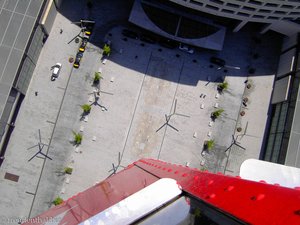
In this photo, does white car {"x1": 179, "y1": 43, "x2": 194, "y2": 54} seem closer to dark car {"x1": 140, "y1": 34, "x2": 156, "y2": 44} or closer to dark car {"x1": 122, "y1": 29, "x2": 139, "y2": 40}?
dark car {"x1": 140, "y1": 34, "x2": 156, "y2": 44}

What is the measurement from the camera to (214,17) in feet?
176

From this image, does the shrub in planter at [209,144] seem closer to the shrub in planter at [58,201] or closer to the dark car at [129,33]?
the dark car at [129,33]

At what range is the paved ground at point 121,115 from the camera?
Result: 48.6 metres

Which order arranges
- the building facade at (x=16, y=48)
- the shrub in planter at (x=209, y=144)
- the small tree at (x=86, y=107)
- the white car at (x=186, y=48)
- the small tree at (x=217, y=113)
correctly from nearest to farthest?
the building facade at (x=16, y=48), the small tree at (x=86, y=107), the shrub in planter at (x=209, y=144), the small tree at (x=217, y=113), the white car at (x=186, y=48)

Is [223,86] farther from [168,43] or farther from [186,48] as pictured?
[168,43]

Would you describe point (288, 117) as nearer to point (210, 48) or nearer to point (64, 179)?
point (210, 48)

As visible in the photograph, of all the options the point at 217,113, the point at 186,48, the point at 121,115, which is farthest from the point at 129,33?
the point at 217,113

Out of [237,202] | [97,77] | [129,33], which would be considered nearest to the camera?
[237,202]

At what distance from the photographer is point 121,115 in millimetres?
51062

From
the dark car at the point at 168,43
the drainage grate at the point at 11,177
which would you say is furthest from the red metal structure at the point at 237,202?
the dark car at the point at 168,43

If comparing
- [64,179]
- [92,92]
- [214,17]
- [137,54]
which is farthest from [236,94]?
[64,179]

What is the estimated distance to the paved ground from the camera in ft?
159

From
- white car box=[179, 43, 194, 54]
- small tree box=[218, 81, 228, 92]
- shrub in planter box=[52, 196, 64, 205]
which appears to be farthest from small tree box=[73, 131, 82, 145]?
small tree box=[218, 81, 228, 92]

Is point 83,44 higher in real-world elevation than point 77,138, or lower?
higher
